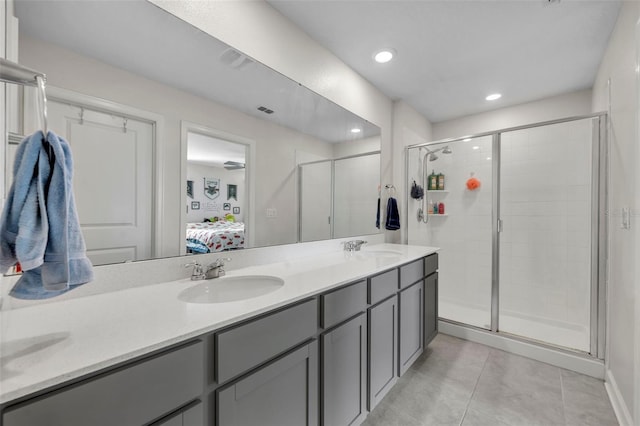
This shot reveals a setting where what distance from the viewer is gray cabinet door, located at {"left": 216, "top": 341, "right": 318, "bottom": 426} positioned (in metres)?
0.85

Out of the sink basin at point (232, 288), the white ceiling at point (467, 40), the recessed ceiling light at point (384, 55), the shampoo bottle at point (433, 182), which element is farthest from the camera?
the shampoo bottle at point (433, 182)

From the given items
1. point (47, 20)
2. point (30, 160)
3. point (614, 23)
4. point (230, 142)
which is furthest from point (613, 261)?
point (47, 20)

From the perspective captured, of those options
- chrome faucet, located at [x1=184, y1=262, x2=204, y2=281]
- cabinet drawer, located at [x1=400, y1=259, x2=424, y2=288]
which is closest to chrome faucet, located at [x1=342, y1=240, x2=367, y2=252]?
cabinet drawer, located at [x1=400, y1=259, x2=424, y2=288]

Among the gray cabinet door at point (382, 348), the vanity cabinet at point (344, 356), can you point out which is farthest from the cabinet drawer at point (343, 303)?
the gray cabinet door at point (382, 348)

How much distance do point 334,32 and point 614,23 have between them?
1.88 metres

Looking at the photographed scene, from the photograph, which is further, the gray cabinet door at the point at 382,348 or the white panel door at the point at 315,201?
the white panel door at the point at 315,201

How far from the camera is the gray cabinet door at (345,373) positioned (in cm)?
119

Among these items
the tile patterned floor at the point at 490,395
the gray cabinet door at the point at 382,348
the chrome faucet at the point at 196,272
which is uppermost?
the chrome faucet at the point at 196,272

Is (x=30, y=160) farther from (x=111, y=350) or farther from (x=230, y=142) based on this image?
(x=230, y=142)

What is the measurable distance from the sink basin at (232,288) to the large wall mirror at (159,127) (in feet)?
0.75

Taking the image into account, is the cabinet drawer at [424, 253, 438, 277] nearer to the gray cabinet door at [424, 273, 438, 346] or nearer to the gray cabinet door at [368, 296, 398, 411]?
the gray cabinet door at [424, 273, 438, 346]

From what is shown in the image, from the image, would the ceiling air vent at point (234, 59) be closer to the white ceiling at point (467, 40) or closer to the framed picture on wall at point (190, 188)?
the white ceiling at point (467, 40)

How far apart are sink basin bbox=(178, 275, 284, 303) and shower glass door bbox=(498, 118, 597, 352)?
2471mm

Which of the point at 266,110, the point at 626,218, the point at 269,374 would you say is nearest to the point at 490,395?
the point at 626,218
